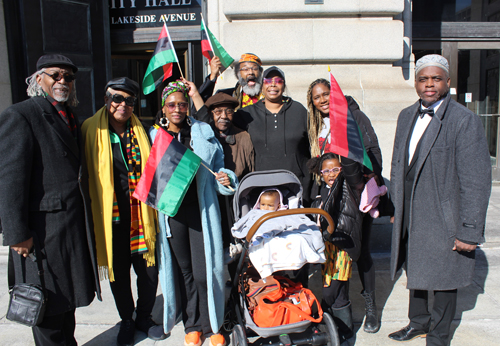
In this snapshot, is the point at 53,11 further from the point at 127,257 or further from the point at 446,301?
the point at 446,301

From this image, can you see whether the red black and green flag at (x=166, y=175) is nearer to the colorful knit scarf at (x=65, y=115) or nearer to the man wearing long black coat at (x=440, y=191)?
the colorful knit scarf at (x=65, y=115)

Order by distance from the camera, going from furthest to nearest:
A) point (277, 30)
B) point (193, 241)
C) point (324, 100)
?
point (277, 30), point (324, 100), point (193, 241)

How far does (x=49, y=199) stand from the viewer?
244cm

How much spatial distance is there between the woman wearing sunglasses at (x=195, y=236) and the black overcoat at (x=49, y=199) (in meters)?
0.60

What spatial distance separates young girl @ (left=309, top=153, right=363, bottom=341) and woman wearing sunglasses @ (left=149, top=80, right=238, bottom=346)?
758mm

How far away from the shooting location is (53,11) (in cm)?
578

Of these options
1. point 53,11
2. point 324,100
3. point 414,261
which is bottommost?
point 414,261

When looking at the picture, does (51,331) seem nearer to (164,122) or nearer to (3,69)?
(164,122)

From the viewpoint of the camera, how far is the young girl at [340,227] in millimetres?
2879

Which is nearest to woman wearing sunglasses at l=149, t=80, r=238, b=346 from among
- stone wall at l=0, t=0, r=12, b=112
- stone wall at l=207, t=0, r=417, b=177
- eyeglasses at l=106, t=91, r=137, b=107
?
eyeglasses at l=106, t=91, r=137, b=107

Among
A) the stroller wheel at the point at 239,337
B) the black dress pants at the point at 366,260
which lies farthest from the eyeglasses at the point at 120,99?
the black dress pants at the point at 366,260

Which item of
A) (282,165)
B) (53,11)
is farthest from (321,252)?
(53,11)

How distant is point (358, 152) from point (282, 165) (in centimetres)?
82

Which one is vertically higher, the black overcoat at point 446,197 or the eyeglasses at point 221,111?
the eyeglasses at point 221,111
